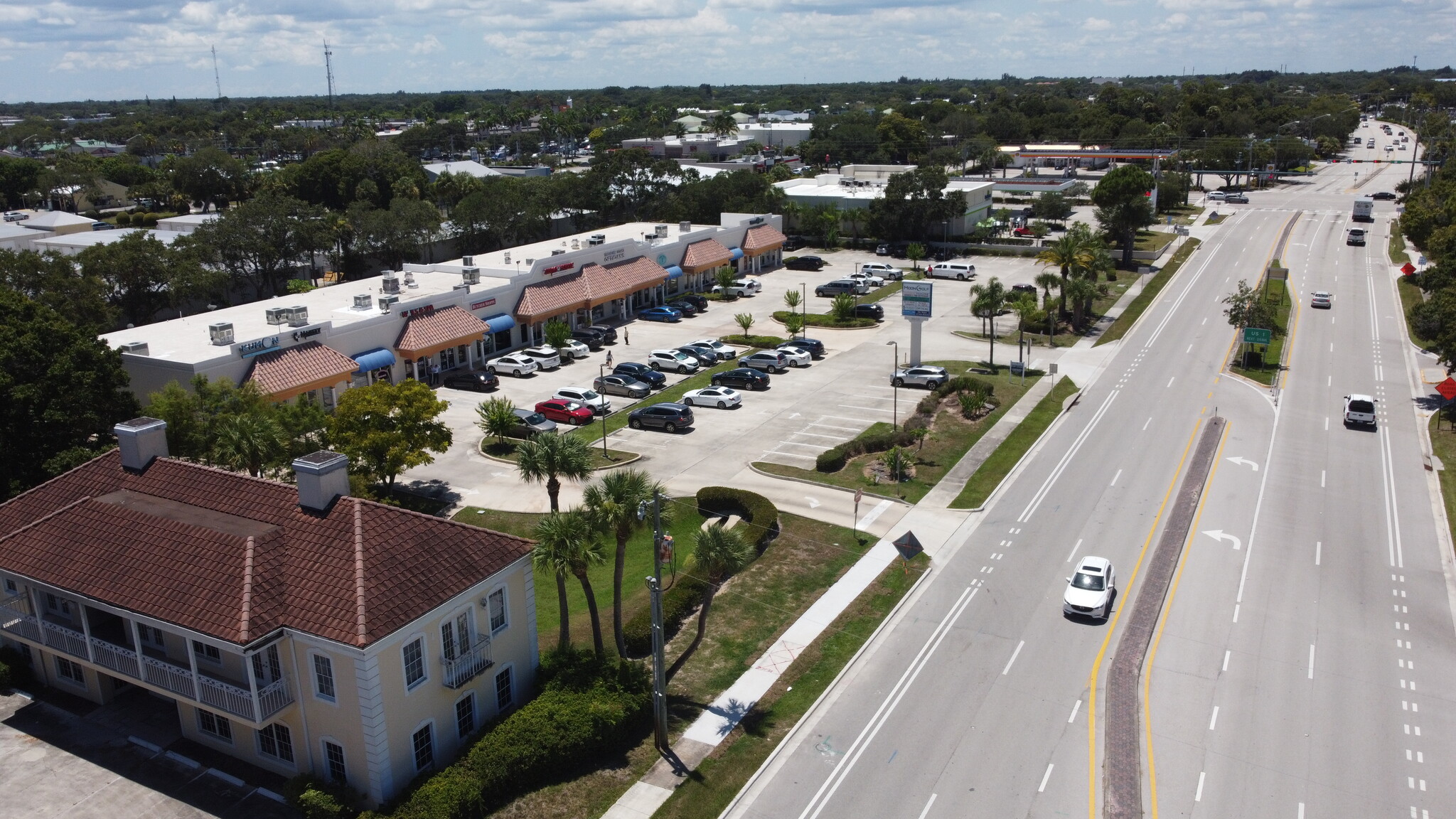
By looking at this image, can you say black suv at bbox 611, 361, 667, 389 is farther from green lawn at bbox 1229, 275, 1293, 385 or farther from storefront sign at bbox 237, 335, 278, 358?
green lawn at bbox 1229, 275, 1293, 385

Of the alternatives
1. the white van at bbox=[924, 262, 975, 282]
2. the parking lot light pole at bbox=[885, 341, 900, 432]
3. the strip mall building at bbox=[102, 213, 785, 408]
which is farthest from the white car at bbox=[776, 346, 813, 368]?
the white van at bbox=[924, 262, 975, 282]

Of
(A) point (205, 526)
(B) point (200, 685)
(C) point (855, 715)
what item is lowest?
(C) point (855, 715)

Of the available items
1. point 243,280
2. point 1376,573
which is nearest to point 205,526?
point 1376,573

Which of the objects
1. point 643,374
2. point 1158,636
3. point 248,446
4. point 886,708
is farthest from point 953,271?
point 248,446

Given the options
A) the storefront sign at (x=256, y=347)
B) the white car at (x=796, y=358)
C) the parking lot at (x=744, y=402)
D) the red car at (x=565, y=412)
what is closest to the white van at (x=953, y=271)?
the parking lot at (x=744, y=402)

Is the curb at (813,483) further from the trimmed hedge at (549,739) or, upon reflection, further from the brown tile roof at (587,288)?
the brown tile roof at (587,288)

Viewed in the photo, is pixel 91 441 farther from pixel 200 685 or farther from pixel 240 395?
pixel 200 685
